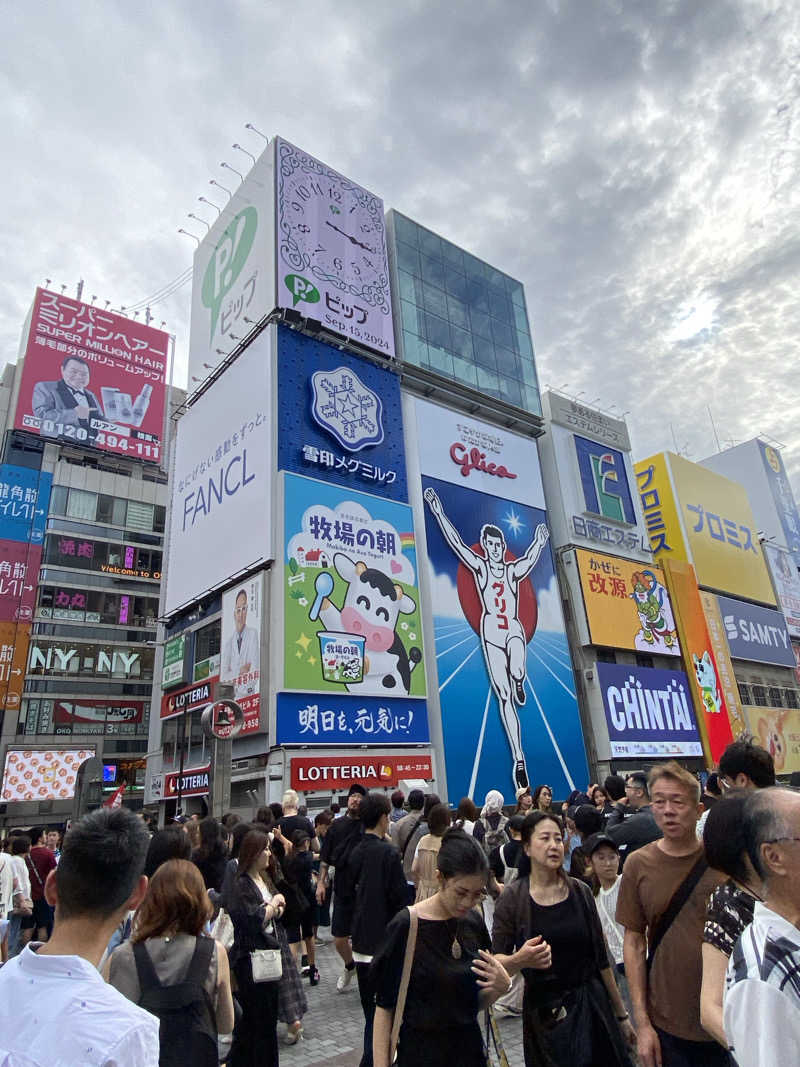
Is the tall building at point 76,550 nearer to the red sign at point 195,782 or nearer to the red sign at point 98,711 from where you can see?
the red sign at point 98,711

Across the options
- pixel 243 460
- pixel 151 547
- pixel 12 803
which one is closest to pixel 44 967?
pixel 243 460

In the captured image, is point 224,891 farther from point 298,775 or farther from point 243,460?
point 243,460

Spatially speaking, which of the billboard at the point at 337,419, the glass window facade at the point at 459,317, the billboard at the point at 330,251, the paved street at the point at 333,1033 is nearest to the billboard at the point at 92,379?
the billboard at the point at 330,251

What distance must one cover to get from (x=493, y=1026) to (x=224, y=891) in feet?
6.91

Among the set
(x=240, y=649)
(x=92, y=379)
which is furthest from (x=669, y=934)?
(x=92, y=379)

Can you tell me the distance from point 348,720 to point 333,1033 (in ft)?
47.5

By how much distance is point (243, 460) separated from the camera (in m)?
23.5

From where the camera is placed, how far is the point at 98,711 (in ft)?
124

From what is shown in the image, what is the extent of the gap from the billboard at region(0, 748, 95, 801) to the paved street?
98.3 feet

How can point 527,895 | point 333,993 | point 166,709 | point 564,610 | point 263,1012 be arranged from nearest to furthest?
point 527,895 → point 263,1012 → point 333,993 → point 166,709 → point 564,610

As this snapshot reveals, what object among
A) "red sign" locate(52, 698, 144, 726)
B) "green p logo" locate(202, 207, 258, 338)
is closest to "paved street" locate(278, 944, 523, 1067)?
"green p logo" locate(202, 207, 258, 338)

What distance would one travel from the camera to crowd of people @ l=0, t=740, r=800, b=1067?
58.1 inches

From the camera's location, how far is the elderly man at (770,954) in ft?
4.75

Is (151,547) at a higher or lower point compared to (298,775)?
higher
